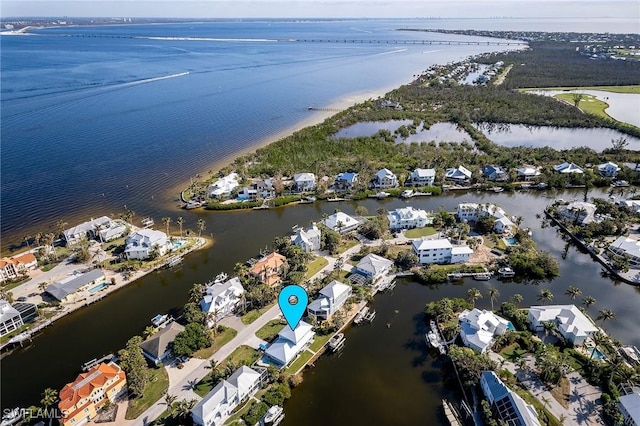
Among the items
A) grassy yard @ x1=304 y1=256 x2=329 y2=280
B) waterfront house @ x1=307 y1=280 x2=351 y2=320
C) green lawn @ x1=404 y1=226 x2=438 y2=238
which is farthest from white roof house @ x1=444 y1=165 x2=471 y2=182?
waterfront house @ x1=307 y1=280 x2=351 y2=320

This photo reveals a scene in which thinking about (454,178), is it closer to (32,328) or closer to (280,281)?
(280,281)

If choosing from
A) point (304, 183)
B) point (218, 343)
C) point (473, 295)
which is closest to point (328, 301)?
point (218, 343)

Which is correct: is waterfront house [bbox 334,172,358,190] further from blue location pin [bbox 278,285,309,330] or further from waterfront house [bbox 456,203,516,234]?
blue location pin [bbox 278,285,309,330]

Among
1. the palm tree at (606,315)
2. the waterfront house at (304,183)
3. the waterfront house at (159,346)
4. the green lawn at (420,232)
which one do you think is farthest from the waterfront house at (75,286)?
the palm tree at (606,315)

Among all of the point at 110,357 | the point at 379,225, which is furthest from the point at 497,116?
the point at 110,357

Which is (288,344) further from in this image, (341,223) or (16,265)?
(16,265)
